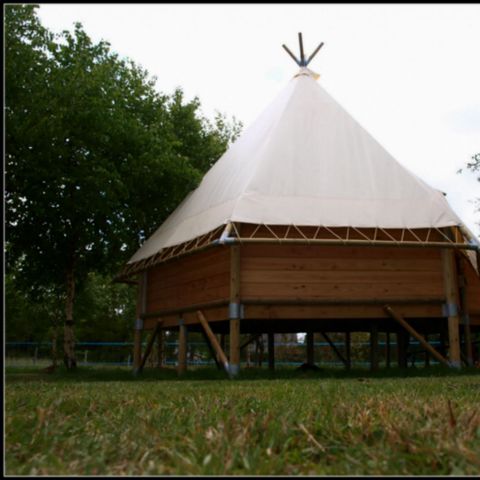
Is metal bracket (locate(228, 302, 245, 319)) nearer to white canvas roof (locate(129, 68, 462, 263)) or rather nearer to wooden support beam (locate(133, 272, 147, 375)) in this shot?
white canvas roof (locate(129, 68, 462, 263))

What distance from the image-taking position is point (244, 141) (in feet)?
54.9

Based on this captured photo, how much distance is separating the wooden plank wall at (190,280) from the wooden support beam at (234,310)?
43 cm

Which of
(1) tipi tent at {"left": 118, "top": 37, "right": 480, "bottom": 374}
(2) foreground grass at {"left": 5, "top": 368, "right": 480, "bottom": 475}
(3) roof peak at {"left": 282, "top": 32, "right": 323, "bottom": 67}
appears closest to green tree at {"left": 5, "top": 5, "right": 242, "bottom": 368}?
(1) tipi tent at {"left": 118, "top": 37, "right": 480, "bottom": 374}

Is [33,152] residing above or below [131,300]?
above

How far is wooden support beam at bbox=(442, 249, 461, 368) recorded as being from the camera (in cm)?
1244

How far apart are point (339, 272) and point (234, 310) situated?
2.54m

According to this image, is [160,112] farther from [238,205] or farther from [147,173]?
[238,205]

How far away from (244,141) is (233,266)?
5.75 metres

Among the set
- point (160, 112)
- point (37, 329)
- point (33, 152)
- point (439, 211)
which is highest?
point (160, 112)

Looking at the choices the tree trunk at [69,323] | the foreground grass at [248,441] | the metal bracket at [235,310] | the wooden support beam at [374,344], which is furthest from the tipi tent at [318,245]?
the foreground grass at [248,441]

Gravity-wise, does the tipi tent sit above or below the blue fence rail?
above

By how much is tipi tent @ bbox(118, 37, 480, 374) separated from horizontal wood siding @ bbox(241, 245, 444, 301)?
0.02m

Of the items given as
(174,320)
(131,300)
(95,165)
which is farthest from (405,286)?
(131,300)

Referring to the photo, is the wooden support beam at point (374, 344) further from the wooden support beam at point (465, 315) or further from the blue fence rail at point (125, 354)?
the blue fence rail at point (125, 354)
